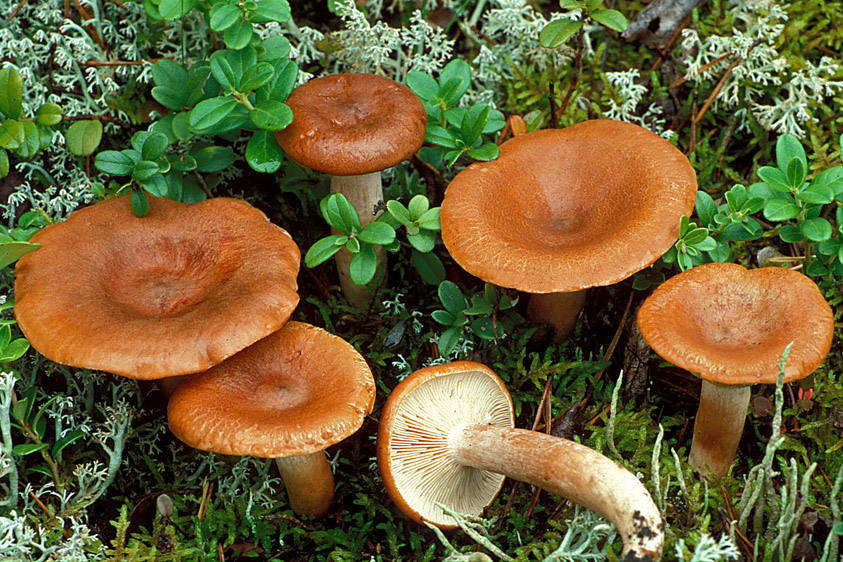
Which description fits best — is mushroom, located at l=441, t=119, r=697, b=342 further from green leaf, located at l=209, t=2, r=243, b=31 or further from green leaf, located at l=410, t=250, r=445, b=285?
green leaf, located at l=209, t=2, r=243, b=31

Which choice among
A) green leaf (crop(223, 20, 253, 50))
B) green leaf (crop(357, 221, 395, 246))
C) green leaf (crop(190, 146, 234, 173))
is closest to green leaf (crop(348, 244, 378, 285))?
green leaf (crop(357, 221, 395, 246))

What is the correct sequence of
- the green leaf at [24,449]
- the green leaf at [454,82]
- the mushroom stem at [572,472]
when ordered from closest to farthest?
the mushroom stem at [572,472] < the green leaf at [24,449] < the green leaf at [454,82]

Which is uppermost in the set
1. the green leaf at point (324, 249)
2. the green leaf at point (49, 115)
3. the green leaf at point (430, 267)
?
the green leaf at point (49, 115)

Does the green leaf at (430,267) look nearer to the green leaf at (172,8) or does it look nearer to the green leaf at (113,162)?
the green leaf at (113,162)

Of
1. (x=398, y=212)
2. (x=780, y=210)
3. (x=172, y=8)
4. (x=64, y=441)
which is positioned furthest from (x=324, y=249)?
(x=780, y=210)

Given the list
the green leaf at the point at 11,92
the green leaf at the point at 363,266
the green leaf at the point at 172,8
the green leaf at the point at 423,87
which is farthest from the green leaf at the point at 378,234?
the green leaf at the point at 11,92

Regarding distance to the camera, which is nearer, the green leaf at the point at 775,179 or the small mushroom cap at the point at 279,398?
the small mushroom cap at the point at 279,398

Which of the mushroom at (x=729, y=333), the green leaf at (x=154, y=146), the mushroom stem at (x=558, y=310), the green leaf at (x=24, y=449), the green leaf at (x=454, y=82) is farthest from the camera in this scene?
the mushroom stem at (x=558, y=310)
